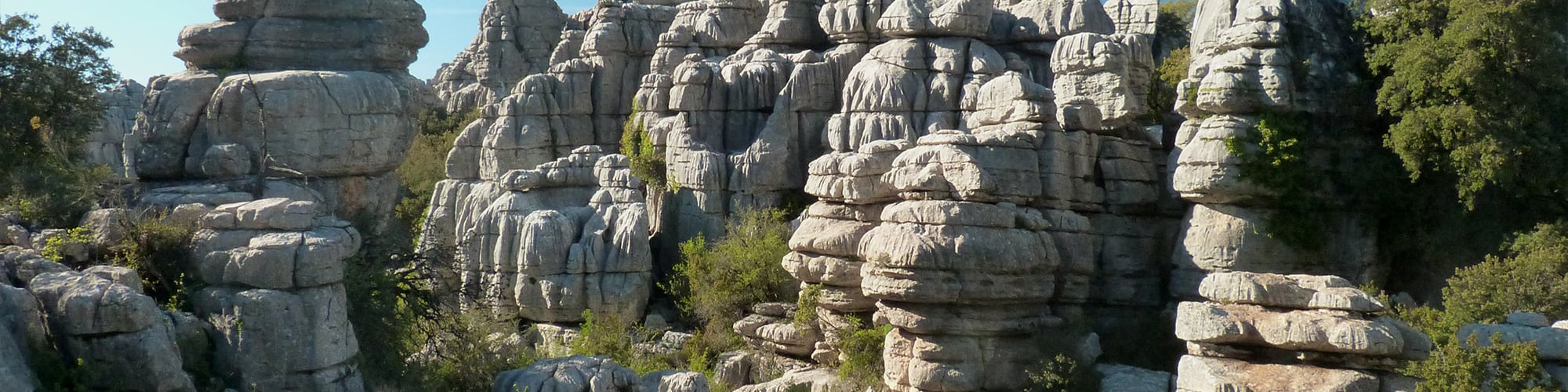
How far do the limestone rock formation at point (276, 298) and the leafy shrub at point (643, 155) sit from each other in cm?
1621

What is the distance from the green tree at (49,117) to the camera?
1877cm

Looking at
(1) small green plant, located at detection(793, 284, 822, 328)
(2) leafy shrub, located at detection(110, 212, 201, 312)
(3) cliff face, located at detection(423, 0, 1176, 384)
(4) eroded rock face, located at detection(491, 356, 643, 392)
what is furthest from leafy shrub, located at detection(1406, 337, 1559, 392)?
(2) leafy shrub, located at detection(110, 212, 201, 312)

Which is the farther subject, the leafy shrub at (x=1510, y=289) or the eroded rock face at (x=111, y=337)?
the leafy shrub at (x=1510, y=289)

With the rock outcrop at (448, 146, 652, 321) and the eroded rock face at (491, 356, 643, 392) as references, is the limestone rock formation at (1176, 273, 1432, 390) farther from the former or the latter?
the rock outcrop at (448, 146, 652, 321)

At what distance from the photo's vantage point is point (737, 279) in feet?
97.4

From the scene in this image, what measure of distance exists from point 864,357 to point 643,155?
10994mm

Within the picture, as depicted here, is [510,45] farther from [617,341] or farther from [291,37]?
[291,37]

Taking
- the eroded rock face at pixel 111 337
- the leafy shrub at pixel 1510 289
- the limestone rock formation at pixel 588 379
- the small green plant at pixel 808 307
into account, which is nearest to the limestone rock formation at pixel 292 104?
the limestone rock formation at pixel 588 379

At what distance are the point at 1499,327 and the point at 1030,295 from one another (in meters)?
6.99

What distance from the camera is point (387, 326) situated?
19.7 m

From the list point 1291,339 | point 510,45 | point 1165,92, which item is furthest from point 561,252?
point 510,45

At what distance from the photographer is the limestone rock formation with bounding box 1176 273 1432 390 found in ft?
60.9

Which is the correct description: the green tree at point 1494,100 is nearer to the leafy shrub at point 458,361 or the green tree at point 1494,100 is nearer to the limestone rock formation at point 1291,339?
the limestone rock formation at point 1291,339

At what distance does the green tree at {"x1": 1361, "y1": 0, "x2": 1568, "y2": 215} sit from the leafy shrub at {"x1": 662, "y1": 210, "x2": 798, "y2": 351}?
1203 centimetres
